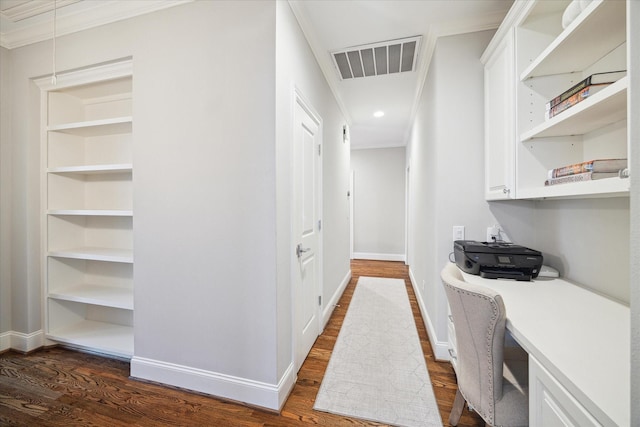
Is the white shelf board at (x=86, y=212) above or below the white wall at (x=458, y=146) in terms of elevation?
below

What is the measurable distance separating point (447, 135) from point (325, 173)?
124cm

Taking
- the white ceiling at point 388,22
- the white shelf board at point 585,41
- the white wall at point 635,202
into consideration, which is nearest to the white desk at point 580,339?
the white wall at point 635,202

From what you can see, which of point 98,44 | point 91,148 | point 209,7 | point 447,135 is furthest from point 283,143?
point 91,148

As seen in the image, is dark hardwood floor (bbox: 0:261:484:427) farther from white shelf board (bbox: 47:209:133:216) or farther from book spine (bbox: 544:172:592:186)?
book spine (bbox: 544:172:592:186)

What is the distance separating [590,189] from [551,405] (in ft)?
2.61

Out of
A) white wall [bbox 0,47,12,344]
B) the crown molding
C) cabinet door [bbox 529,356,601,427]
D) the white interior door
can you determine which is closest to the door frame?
the white interior door

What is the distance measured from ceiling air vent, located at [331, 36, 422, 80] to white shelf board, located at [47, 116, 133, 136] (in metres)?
1.95

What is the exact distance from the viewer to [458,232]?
6.42 ft

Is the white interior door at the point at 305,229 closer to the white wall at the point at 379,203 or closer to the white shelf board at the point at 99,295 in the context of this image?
the white shelf board at the point at 99,295

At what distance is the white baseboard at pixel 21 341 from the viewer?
2.18m

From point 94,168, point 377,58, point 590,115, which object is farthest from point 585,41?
point 94,168

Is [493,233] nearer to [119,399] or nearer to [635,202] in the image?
[635,202]

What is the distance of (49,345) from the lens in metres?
2.26

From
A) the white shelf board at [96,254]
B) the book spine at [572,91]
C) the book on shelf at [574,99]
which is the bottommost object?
the white shelf board at [96,254]
